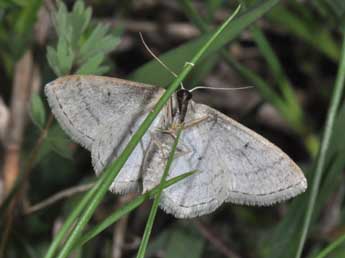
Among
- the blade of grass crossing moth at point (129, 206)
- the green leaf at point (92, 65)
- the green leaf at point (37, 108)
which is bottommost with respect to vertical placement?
the green leaf at point (37, 108)

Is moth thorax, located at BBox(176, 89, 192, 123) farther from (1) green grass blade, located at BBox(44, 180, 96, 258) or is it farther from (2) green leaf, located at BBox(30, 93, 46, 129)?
(1) green grass blade, located at BBox(44, 180, 96, 258)

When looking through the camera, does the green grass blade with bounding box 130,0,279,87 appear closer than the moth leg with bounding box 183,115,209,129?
Yes

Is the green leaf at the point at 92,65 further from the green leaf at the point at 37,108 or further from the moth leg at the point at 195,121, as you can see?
the moth leg at the point at 195,121

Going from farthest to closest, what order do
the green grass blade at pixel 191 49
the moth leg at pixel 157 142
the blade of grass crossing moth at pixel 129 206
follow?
1. the moth leg at pixel 157 142
2. the green grass blade at pixel 191 49
3. the blade of grass crossing moth at pixel 129 206

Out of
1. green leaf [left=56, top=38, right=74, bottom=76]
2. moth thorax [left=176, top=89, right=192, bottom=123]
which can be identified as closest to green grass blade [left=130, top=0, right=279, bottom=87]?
moth thorax [left=176, top=89, right=192, bottom=123]

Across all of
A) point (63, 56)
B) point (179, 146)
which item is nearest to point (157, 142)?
point (179, 146)

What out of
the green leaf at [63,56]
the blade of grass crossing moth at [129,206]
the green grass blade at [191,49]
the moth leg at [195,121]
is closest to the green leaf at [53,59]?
the green leaf at [63,56]

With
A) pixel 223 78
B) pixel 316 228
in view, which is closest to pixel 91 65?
pixel 316 228

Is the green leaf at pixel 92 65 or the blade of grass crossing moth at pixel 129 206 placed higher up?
the green leaf at pixel 92 65
